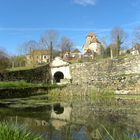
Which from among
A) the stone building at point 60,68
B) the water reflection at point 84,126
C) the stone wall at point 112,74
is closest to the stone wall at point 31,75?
the stone building at point 60,68

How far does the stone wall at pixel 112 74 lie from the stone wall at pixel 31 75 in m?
4.01

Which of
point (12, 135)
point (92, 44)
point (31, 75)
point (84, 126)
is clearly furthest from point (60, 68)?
point (12, 135)

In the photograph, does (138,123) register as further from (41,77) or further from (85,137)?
(41,77)

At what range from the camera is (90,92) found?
24.4m

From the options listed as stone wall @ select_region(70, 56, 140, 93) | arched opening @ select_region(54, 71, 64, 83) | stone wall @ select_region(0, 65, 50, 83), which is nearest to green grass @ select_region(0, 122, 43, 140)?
stone wall @ select_region(70, 56, 140, 93)

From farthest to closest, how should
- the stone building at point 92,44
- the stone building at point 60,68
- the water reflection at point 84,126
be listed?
the stone building at point 92,44 → the stone building at point 60,68 → the water reflection at point 84,126

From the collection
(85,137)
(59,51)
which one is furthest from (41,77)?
(85,137)

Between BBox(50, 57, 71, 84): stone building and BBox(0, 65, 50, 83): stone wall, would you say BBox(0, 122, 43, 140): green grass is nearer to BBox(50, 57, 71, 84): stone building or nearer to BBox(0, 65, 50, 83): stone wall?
BBox(0, 65, 50, 83): stone wall

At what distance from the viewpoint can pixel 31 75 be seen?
40.5 meters

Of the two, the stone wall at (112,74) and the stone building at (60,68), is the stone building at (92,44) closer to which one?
the stone building at (60,68)

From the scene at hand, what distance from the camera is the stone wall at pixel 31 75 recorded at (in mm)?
38125

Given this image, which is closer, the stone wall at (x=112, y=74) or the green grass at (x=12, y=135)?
the green grass at (x=12, y=135)

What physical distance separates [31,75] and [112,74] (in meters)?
11.4

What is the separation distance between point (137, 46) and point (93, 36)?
31.0 metres
